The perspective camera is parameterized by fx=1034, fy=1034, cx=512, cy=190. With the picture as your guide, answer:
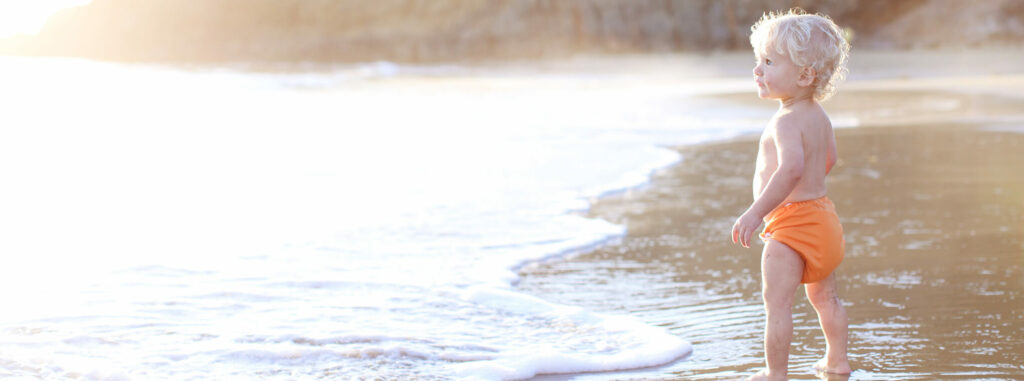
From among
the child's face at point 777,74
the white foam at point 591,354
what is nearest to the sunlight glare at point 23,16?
the white foam at point 591,354

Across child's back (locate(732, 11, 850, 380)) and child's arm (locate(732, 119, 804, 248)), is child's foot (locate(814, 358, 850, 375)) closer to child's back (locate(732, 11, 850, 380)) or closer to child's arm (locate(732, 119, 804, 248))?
child's back (locate(732, 11, 850, 380))

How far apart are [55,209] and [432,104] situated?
12.8 metres

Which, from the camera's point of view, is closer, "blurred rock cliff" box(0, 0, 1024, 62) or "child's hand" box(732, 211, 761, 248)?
"child's hand" box(732, 211, 761, 248)

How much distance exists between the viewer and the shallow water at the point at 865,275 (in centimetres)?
307

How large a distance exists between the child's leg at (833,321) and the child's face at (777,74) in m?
0.54

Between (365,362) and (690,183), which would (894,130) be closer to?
(690,183)

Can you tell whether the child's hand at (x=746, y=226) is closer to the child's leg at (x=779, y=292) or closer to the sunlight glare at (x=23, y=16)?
the child's leg at (x=779, y=292)

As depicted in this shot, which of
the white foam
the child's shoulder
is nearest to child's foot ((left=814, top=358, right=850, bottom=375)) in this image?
the white foam

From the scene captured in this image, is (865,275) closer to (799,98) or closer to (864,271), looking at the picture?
(864,271)

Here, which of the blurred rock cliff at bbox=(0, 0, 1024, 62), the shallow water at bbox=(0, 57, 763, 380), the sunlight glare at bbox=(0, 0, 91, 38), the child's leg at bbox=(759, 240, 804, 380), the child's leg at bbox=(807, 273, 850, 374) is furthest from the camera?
the sunlight glare at bbox=(0, 0, 91, 38)

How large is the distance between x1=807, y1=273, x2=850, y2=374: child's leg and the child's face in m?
0.54

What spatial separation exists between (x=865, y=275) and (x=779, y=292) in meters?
1.66

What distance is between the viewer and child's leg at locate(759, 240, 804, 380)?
2.65m

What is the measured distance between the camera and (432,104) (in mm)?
18781
